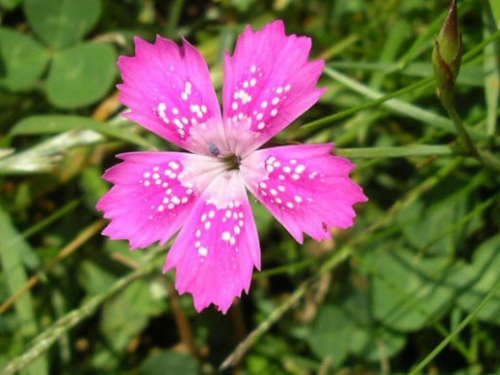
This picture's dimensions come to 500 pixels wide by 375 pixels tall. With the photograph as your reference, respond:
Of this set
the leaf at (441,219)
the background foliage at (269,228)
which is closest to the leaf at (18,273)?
the background foliage at (269,228)

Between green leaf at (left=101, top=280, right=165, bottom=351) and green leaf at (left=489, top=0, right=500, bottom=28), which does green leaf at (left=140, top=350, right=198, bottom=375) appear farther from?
green leaf at (left=489, top=0, right=500, bottom=28)

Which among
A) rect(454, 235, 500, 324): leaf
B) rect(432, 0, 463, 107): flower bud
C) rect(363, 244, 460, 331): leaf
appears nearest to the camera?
rect(432, 0, 463, 107): flower bud

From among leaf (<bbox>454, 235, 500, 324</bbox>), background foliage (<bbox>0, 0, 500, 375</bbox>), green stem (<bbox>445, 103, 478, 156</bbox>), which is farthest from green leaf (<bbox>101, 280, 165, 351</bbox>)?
green stem (<bbox>445, 103, 478, 156</bbox>)

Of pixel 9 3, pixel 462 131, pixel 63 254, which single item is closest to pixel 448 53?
pixel 462 131

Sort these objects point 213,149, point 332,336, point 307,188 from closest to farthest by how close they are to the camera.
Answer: point 307,188 → point 213,149 → point 332,336

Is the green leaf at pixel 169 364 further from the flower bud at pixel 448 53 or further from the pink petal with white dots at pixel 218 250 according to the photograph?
the flower bud at pixel 448 53

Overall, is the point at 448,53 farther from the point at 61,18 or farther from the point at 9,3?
the point at 9,3
